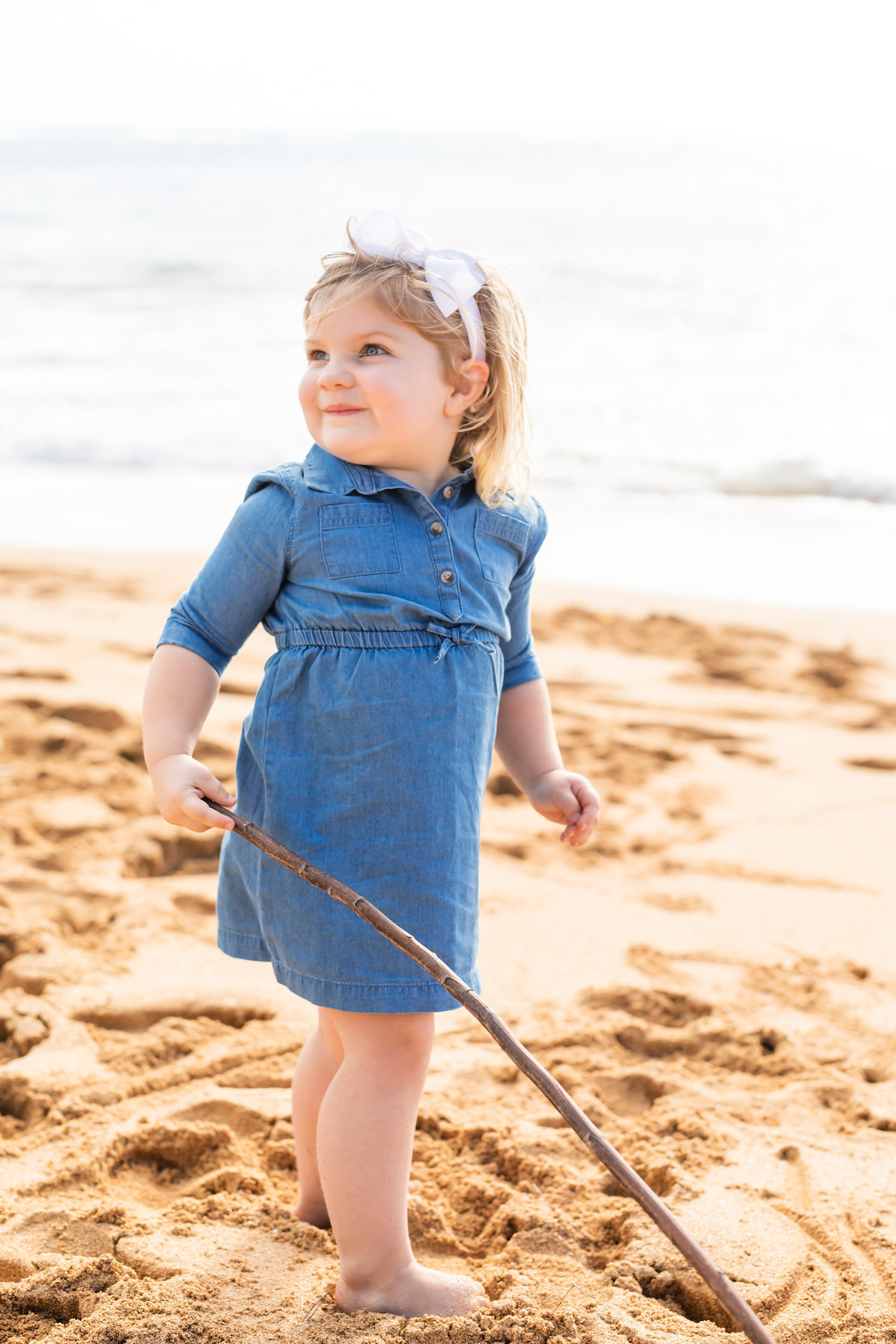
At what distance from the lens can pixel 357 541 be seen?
151cm

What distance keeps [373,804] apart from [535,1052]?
0.91 m

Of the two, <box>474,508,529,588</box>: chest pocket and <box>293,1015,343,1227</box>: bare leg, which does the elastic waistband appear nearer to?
<box>474,508,529,588</box>: chest pocket

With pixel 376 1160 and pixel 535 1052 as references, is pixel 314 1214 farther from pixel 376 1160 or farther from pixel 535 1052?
pixel 535 1052

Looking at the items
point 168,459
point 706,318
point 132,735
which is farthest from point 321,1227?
point 706,318

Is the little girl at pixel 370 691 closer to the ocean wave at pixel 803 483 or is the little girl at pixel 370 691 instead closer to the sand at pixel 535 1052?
the sand at pixel 535 1052

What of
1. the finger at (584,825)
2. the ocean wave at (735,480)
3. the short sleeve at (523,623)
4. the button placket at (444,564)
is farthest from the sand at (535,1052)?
the ocean wave at (735,480)

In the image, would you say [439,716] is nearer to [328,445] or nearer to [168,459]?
[328,445]

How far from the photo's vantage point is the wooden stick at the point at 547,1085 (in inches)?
43.8

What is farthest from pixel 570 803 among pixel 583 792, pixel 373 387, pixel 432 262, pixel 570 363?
pixel 570 363

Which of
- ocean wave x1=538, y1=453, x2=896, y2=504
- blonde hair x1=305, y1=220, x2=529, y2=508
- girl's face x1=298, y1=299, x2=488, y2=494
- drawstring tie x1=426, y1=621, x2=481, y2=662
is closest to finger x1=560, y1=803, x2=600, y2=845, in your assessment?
drawstring tie x1=426, y1=621, x2=481, y2=662

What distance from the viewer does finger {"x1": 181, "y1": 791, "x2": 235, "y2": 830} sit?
1.38m

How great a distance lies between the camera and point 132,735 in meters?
3.40

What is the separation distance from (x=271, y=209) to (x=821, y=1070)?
63.8ft

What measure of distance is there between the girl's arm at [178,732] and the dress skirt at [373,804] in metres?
0.08
